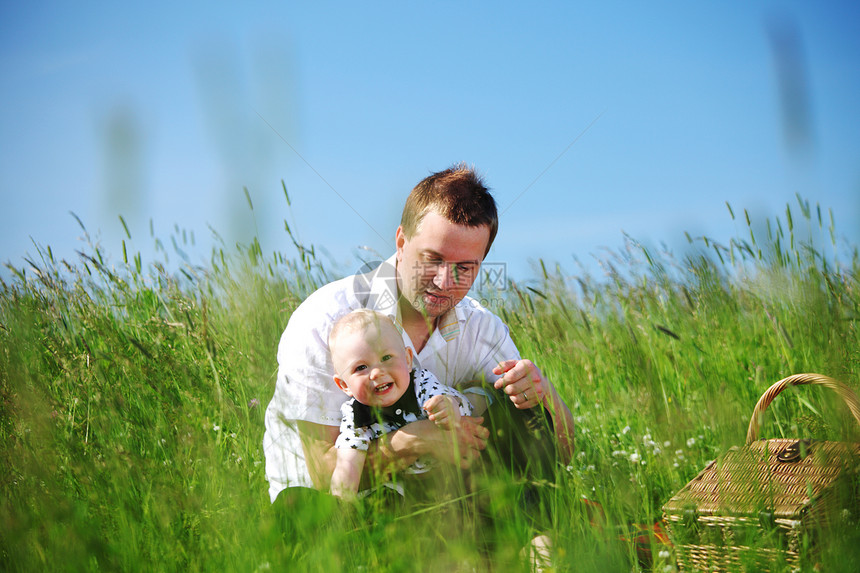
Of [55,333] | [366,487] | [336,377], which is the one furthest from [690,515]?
[55,333]

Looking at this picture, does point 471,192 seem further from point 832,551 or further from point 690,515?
point 832,551

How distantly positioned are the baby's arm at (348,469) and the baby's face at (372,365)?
0.59 feet

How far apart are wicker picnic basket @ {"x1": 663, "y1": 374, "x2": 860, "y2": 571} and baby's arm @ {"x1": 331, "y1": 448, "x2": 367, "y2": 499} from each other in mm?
1032

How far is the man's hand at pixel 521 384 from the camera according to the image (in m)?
2.23

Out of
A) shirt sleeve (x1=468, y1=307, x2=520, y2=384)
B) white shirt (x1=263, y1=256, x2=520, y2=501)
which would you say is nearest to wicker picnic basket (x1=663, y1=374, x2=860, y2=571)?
white shirt (x1=263, y1=256, x2=520, y2=501)

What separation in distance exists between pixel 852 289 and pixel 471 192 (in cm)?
240

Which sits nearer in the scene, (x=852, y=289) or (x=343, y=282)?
(x=343, y=282)

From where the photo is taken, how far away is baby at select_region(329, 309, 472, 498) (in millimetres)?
2139

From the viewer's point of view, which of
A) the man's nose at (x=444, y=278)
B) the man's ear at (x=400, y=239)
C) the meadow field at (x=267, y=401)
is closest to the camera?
the meadow field at (x=267, y=401)

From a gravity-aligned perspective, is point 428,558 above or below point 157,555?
below

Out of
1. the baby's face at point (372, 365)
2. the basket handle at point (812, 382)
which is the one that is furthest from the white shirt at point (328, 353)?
the basket handle at point (812, 382)

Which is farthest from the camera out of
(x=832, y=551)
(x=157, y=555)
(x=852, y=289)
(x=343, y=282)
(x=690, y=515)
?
(x=852, y=289)

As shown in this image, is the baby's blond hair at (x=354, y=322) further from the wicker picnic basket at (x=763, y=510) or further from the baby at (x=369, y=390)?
the wicker picnic basket at (x=763, y=510)

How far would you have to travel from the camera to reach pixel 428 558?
183 centimetres
